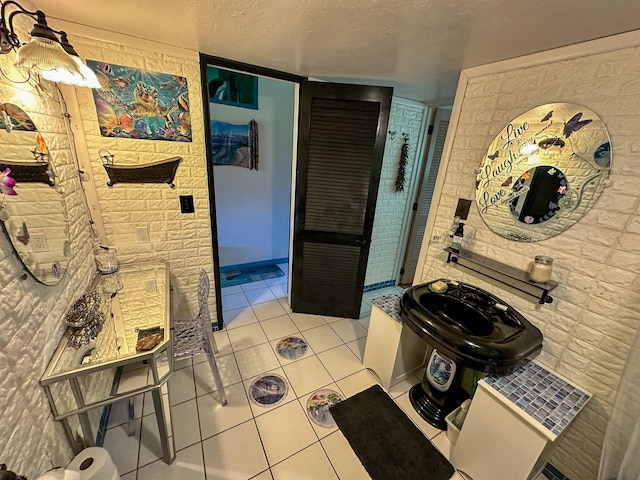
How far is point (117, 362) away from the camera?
1074 mm

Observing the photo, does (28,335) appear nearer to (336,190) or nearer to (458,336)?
(458,336)

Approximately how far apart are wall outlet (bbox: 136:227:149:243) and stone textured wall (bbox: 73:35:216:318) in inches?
0.7

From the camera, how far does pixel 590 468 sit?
1292 mm

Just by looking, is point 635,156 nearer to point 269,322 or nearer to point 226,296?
point 269,322

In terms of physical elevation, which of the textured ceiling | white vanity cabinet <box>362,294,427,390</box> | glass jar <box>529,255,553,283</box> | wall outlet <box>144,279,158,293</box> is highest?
the textured ceiling

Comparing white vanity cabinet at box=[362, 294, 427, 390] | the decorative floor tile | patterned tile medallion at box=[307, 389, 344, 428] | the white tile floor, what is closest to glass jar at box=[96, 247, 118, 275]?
the white tile floor

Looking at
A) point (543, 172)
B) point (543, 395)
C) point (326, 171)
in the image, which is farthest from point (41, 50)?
point (543, 395)

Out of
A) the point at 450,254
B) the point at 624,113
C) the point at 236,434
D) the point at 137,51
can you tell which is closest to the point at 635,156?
the point at 624,113

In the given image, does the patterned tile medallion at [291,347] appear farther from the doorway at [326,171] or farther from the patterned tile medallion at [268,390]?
the doorway at [326,171]

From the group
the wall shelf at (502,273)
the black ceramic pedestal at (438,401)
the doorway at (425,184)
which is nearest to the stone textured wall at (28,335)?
the black ceramic pedestal at (438,401)

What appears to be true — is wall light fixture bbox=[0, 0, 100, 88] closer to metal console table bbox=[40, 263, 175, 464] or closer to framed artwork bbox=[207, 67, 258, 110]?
metal console table bbox=[40, 263, 175, 464]

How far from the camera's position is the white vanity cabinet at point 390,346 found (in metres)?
1.76

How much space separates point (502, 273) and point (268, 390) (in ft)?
5.67

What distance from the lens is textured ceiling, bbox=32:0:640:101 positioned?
97cm
